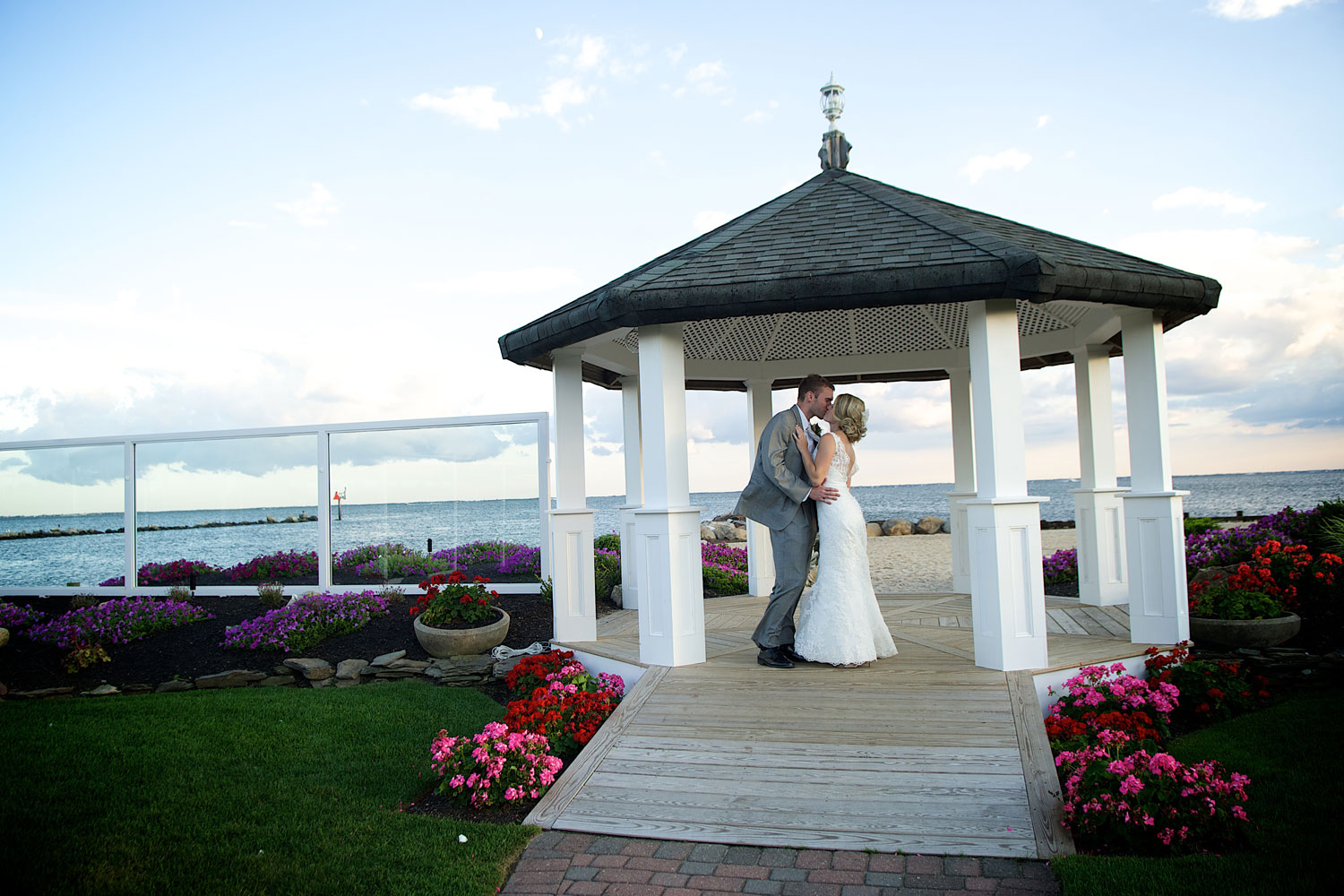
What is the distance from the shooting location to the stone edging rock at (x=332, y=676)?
7789 mm

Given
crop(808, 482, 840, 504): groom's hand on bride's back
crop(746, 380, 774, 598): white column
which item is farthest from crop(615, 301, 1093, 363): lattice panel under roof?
crop(808, 482, 840, 504): groom's hand on bride's back

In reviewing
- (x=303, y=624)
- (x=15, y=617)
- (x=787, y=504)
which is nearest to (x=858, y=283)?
(x=787, y=504)

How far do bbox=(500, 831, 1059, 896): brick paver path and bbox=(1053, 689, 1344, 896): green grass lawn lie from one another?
0.28 m

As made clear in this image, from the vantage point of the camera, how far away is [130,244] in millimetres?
9828

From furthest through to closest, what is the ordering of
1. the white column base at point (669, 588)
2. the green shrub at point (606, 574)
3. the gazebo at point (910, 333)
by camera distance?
the green shrub at point (606, 574)
the white column base at point (669, 588)
the gazebo at point (910, 333)

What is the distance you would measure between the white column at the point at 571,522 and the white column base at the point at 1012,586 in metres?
3.49

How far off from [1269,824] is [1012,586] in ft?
6.66

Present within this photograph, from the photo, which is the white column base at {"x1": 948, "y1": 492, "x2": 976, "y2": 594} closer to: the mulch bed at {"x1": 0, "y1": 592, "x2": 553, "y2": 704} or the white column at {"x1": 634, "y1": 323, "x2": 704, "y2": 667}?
the white column at {"x1": 634, "y1": 323, "x2": 704, "y2": 667}

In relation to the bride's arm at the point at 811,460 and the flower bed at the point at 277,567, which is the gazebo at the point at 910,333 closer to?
the bride's arm at the point at 811,460

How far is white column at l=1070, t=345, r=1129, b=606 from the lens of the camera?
8.42 m

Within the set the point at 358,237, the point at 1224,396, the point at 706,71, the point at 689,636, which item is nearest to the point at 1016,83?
the point at 706,71

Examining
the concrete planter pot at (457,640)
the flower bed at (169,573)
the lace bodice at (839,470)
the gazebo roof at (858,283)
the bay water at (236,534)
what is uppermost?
the gazebo roof at (858,283)

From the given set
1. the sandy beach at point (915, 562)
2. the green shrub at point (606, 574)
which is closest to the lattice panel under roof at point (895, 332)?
the sandy beach at point (915, 562)

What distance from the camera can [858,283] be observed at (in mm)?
5137
